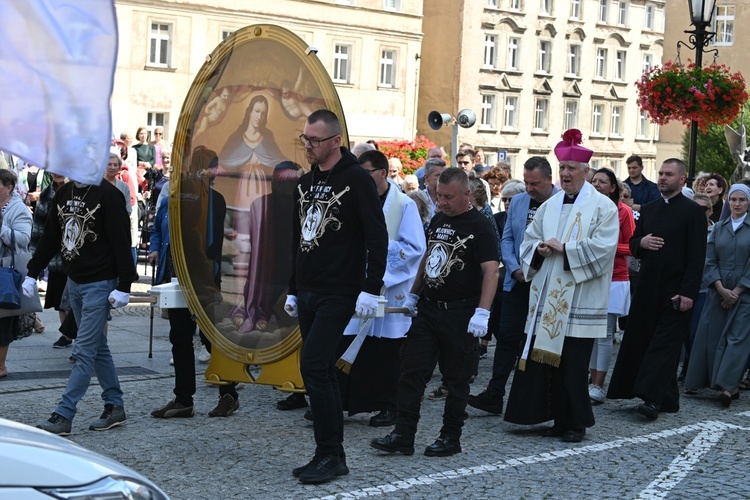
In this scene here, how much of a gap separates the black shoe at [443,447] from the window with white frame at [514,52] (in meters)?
49.8

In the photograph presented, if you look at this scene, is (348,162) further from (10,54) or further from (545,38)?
(545,38)

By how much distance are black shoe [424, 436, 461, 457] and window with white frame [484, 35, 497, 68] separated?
4860 centimetres

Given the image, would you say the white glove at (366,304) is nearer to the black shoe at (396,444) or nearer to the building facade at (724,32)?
the black shoe at (396,444)

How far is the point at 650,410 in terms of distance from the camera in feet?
29.8

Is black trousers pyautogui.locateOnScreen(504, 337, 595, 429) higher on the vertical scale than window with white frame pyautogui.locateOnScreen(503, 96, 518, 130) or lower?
lower

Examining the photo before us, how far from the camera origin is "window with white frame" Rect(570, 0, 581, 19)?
59219 mm

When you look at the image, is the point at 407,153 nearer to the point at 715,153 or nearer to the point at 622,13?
the point at 715,153

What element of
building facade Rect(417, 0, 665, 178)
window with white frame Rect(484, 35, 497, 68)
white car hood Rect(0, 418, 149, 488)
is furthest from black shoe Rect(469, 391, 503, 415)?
window with white frame Rect(484, 35, 497, 68)

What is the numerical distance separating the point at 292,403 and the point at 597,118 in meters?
55.4

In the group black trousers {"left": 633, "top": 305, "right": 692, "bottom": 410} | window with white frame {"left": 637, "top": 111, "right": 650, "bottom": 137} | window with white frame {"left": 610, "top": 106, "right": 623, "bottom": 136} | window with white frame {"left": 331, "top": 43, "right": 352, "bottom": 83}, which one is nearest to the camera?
black trousers {"left": 633, "top": 305, "right": 692, "bottom": 410}

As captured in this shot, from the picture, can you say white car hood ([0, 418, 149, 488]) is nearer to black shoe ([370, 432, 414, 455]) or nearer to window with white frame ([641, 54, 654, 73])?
black shoe ([370, 432, 414, 455])

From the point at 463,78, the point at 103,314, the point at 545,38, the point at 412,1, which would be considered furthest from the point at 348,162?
the point at 545,38

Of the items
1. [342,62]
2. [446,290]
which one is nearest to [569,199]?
[446,290]

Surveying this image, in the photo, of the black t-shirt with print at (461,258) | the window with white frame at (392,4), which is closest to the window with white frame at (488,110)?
the window with white frame at (392,4)
